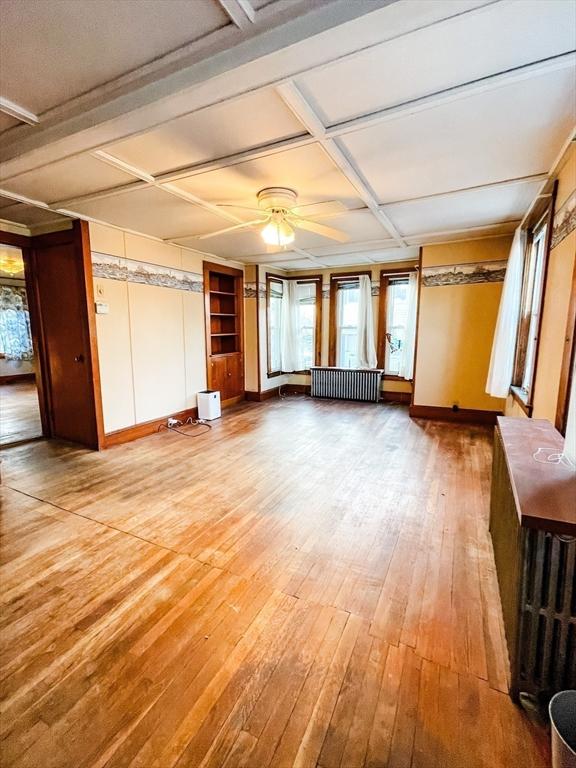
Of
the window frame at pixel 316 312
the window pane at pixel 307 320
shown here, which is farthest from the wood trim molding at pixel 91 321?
the window pane at pixel 307 320

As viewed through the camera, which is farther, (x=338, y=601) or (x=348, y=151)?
(x=348, y=151)

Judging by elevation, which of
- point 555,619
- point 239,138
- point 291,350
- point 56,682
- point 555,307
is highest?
point 239,138

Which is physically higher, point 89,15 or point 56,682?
point 89,15

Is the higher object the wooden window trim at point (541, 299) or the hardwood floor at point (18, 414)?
the wooden window trim at point (541, 299)

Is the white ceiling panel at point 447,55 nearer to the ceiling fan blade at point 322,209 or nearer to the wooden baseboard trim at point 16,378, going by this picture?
the ceiling fan blade at point 322,209

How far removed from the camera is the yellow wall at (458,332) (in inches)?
181

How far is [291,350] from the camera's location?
7043 millimetres

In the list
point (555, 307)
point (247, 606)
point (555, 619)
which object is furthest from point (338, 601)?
point (555, 307)

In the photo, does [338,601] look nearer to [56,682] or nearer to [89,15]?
[56,682]

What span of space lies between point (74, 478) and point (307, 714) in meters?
2.84

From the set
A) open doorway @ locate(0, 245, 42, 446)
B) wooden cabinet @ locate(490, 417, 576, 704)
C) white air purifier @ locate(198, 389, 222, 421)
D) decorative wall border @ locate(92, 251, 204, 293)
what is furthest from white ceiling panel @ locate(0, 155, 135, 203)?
open doorway @ locate(0, 245, 42, 446)

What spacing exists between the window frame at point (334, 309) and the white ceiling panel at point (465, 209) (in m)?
2.42

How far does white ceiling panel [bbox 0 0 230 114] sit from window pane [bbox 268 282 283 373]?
496 cm

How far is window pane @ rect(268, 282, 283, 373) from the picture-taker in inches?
259
